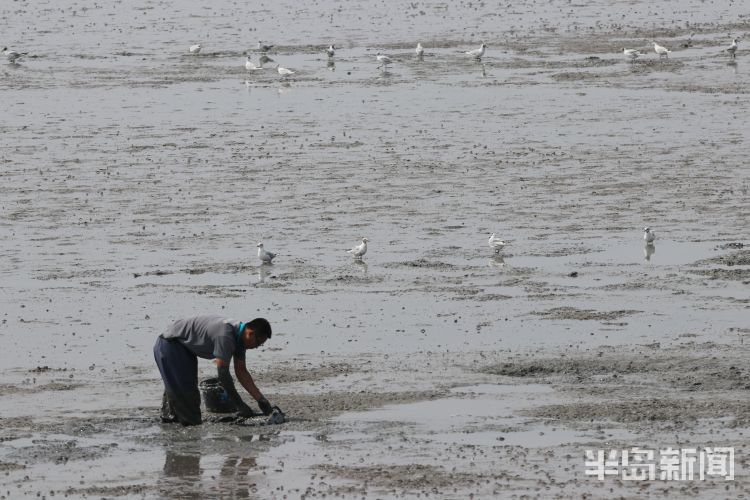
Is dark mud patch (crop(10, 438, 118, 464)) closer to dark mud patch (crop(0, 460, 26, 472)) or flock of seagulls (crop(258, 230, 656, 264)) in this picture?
dark mud patch (crop(0, 460, 26, 472))

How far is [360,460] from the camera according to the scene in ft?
39.3

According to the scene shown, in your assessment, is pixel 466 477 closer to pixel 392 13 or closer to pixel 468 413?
pixel 468 413

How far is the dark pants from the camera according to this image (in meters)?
13.2

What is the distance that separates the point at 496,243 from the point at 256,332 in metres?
7.49

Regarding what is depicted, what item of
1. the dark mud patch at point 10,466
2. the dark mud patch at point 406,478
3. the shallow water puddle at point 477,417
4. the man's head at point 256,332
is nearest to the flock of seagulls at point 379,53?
the shallow water puddle at point 477,417

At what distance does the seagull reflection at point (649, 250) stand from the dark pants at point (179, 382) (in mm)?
7907

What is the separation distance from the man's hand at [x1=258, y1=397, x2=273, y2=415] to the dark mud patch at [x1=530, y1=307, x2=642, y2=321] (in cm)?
472

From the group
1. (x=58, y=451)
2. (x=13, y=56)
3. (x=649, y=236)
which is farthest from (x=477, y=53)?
(x=58, y=451)

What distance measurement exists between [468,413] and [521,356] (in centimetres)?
210

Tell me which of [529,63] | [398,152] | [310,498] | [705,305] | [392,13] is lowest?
[310,498]

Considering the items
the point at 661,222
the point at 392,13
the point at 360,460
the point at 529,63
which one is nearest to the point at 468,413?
the point at 360,460

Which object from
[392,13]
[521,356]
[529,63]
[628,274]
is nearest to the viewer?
[521,356]

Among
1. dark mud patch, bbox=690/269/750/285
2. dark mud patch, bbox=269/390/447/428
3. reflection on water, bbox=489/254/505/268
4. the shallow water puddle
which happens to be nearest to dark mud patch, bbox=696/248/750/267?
dark mud patch, bbox=690/269/750/285

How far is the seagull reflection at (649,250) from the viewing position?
64.3ft
